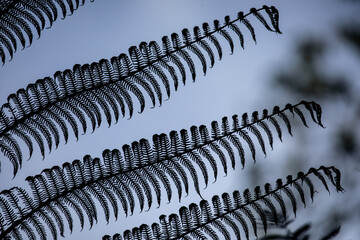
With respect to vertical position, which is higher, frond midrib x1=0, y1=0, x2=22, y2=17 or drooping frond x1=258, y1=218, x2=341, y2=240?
frond midrib x1=0, y1=0, x2=22, y2=17

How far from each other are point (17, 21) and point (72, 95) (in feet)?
1.30

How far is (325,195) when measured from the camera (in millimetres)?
2783

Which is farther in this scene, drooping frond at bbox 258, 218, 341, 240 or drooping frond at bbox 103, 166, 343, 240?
drooping frond at bbox 258, 218, 341, 240

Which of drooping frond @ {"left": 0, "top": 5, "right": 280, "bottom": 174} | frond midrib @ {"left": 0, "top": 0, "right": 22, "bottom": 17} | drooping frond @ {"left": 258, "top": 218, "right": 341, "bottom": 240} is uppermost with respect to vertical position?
frond midrib @ {"left": 0, "top": 0, "right": 22, "bottom": 17}

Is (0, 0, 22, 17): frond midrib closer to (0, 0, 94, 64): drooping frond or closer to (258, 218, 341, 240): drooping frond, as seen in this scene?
(0, 0, 94, 64): drooping frond

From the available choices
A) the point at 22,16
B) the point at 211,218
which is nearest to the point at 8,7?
the point at 22,16

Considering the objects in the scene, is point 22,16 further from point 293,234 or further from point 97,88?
point 293,234

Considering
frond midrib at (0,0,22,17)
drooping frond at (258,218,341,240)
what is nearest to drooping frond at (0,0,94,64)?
frond midrib at (0,0,22,17)

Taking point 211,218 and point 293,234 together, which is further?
point 293,234

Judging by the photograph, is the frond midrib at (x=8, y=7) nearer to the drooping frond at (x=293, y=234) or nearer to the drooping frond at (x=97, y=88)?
the drooping frond at (x=97, y=88)

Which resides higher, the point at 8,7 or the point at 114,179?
the point at 8,7

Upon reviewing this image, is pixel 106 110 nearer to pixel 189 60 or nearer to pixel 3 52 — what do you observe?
pixel 189 60

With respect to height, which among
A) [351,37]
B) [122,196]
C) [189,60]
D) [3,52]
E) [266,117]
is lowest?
[122,196]

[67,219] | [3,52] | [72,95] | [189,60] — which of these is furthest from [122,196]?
[3,52]
